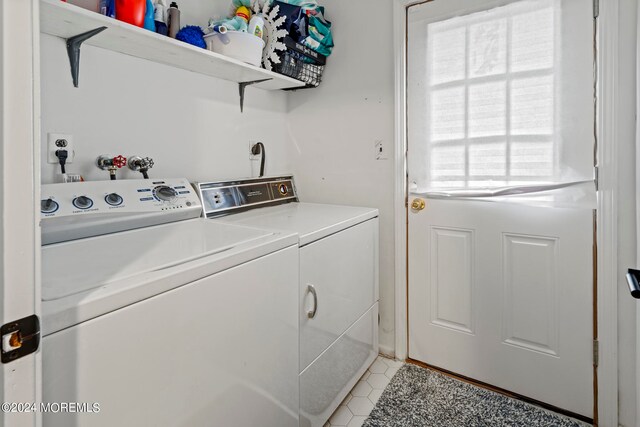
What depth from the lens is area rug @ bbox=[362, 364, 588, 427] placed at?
166 cm

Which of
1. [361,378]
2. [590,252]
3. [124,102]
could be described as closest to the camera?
[124,102]

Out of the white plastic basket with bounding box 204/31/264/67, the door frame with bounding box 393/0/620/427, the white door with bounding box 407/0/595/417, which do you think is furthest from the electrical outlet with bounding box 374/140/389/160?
the door frame with bounding box 393/0/620/427

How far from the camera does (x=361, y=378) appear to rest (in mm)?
1999

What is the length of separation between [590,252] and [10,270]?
6.51ft

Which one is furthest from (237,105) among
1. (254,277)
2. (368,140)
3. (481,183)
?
(481,183)

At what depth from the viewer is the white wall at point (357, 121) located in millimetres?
2074

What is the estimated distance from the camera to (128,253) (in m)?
1.02

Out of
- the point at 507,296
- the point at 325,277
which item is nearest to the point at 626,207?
the point at 507,296

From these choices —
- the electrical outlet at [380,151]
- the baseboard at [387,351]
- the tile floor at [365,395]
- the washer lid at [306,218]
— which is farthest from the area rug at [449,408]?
the electrical outlet at [380,151]

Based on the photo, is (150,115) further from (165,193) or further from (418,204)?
(418,204)

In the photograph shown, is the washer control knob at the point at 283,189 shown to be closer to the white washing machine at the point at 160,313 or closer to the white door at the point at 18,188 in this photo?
the white washing machine at the point at 160,313

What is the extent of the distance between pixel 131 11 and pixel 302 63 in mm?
965

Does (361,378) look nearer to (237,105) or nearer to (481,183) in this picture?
Result: (481,183)

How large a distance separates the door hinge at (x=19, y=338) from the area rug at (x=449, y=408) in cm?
153
